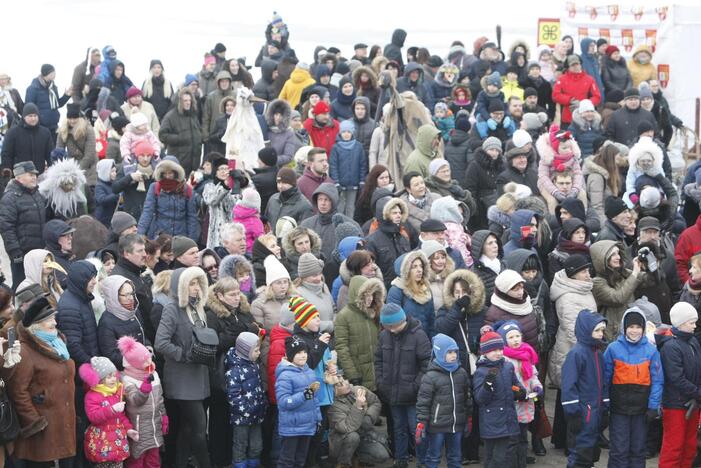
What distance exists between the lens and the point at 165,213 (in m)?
14.0

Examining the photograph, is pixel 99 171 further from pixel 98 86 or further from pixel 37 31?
pixel 37 31

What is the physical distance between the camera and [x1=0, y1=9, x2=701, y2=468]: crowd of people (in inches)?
407

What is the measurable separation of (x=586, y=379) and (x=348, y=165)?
5922 millimetres

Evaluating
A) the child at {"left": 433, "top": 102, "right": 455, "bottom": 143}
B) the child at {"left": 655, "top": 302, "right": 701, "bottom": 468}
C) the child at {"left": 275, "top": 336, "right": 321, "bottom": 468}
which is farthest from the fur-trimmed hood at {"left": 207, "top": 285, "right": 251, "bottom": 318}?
the child at {"left": 433, "top": 102, "right": 455, "bottom": 143}

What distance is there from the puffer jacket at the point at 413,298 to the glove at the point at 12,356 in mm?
3325

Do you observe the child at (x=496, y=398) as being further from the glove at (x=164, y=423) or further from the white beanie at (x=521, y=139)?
the white beanie at (x=521, y=139)

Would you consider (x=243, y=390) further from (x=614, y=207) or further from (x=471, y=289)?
(x=614, y=207)

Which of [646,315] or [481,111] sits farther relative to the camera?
[481,111]

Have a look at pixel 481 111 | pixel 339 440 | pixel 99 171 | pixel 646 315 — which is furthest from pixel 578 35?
pixel 339 440

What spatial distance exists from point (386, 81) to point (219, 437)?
288 inches

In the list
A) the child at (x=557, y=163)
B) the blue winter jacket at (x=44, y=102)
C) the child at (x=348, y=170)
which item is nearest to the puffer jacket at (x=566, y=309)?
the child at (x=557, y=163)

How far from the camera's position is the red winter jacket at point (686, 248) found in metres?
13.3

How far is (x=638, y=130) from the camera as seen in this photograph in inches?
666

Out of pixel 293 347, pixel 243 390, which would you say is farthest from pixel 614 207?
pixel 243 390
